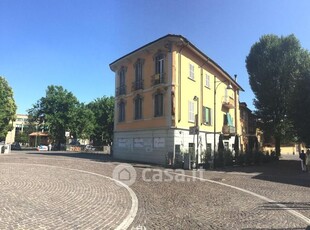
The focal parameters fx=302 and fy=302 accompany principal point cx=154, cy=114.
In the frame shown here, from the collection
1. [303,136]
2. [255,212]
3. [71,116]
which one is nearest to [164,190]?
[255,212]

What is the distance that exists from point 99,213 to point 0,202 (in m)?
2.96

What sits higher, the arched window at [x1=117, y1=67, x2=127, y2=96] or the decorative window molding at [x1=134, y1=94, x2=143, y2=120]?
the arched window at [x1=117, y1=67, x2=127, y2=96]

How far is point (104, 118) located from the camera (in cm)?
5706

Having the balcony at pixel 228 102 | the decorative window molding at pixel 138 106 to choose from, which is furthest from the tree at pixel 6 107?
the balcony at pixel 228 102

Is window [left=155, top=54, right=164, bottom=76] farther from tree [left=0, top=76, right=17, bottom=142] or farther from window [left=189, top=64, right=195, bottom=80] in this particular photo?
tree [left=0, top=76, right=17, bottom=142]

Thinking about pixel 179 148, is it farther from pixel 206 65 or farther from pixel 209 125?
pixel 206 65

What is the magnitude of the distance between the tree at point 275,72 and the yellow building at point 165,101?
329 inches

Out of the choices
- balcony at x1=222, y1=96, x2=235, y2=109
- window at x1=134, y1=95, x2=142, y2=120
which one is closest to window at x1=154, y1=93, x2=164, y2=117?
window at x1=134, y1=95, x2=142, y2=120

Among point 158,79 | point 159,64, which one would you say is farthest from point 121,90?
point 159,64

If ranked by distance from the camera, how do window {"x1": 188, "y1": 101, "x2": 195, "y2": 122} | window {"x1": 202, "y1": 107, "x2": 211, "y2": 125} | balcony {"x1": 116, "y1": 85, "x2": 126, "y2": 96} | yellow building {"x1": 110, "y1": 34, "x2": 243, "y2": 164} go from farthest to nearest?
balcony {"x1": 116, "y1": 85, "x2": 126, "y2": 96}
window {"x1": 202, "y1": 107, "x2": 211, "y2": 125}
window {"x1": 188, "y1": 101, "x2": 195, "y2": 122}
yellow building {"x1": 110, "y1": 34, "x2": 243, "y2": 164}

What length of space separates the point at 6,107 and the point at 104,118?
17.0 meters

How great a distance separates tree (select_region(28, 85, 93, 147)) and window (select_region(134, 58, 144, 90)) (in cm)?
2728

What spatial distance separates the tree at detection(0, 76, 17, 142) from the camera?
4619 centimetres

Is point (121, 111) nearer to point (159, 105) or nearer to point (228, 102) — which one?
point (159, 105)
